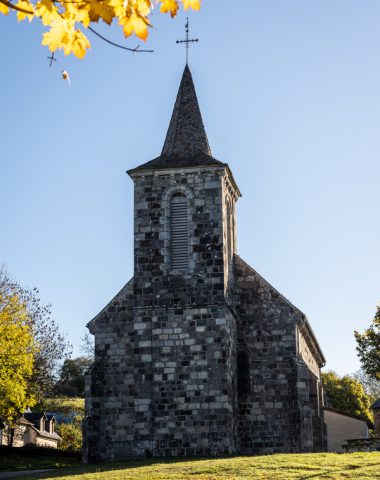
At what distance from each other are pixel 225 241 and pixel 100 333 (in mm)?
6576

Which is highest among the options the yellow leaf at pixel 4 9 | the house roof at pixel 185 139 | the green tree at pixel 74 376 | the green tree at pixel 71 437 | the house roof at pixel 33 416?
the house roof at pixel 185 139

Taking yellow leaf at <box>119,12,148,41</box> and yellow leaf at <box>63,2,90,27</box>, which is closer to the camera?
yellow leaf at <box>119,12,148,41</box>

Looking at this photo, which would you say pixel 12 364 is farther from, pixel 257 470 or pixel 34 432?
pixel 34 432

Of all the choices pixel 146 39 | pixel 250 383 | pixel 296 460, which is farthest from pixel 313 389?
pixel 146 39

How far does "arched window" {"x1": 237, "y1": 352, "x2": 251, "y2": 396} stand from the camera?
31000mm

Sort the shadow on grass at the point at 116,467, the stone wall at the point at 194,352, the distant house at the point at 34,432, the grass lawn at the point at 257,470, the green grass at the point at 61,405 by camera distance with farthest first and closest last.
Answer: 1. the green grass at the point at 61,405
2. the distant house at the point at 34,432
3. the stone wall at the point at 194,352
4. the shadow on grass at the point at 116,467
5. the grass lawn at the point at 257,470

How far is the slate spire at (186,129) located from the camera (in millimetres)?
33438

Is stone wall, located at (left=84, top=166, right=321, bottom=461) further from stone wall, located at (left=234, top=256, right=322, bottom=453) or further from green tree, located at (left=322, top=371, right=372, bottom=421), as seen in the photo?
green tree, located at (left=322, top=371, right=372, bottom=421)

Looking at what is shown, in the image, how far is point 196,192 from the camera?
31.7 metres

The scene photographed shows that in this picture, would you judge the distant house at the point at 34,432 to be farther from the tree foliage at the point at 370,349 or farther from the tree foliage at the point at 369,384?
the tree foliage at the point at 369,384

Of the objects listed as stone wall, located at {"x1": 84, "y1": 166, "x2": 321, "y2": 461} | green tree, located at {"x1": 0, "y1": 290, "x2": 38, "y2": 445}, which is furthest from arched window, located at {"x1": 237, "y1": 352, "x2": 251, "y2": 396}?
green tree, located at {"x1": 0, "y1": 290, "x2": 38, "y2": 445}

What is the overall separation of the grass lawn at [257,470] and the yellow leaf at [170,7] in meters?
14.0

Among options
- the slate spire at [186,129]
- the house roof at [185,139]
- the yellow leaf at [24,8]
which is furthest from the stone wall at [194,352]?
the yellow leaf at [24,8]

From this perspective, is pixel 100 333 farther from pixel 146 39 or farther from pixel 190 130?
pixel 146 39
